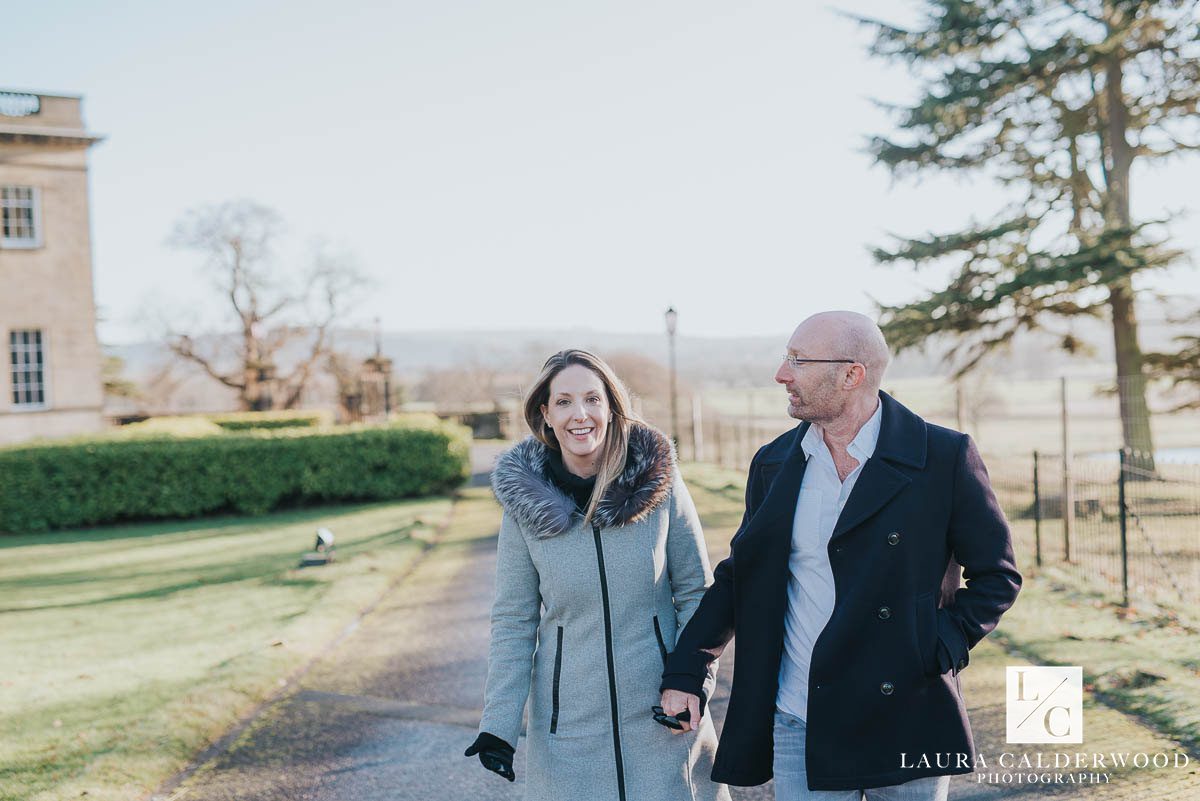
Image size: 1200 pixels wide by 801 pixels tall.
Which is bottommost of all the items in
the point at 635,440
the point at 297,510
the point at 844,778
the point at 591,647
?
the point at 297,510

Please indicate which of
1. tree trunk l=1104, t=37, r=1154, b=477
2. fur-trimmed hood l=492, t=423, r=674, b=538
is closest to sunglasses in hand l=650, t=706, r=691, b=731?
fur-trimmed hood l=492, t=423, r=674, b=538

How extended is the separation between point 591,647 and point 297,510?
18.4 meters

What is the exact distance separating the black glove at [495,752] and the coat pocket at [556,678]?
0.15 meters

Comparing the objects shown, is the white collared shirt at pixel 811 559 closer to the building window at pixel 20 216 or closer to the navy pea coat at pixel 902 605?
the navy pea coat at pixel 902 605

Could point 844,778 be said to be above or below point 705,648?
below

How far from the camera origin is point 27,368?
25297 millimetres

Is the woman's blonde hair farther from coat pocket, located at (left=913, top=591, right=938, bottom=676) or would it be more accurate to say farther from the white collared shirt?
coat pocket, located at (left=913, top=591, right=938, bottom=676)

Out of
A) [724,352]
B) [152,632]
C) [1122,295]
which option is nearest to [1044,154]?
[1122,295]

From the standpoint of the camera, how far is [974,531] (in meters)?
2.45


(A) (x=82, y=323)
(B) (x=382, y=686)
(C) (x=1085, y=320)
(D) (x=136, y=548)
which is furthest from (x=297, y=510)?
(C) (x=1085, y=320)

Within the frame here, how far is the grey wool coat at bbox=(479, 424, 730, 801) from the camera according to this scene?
2.80 m

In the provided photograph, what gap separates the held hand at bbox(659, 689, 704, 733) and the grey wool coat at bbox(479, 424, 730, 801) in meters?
0.13

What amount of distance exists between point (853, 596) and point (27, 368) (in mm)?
28258

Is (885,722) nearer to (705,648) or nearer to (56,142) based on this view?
(705,648)
